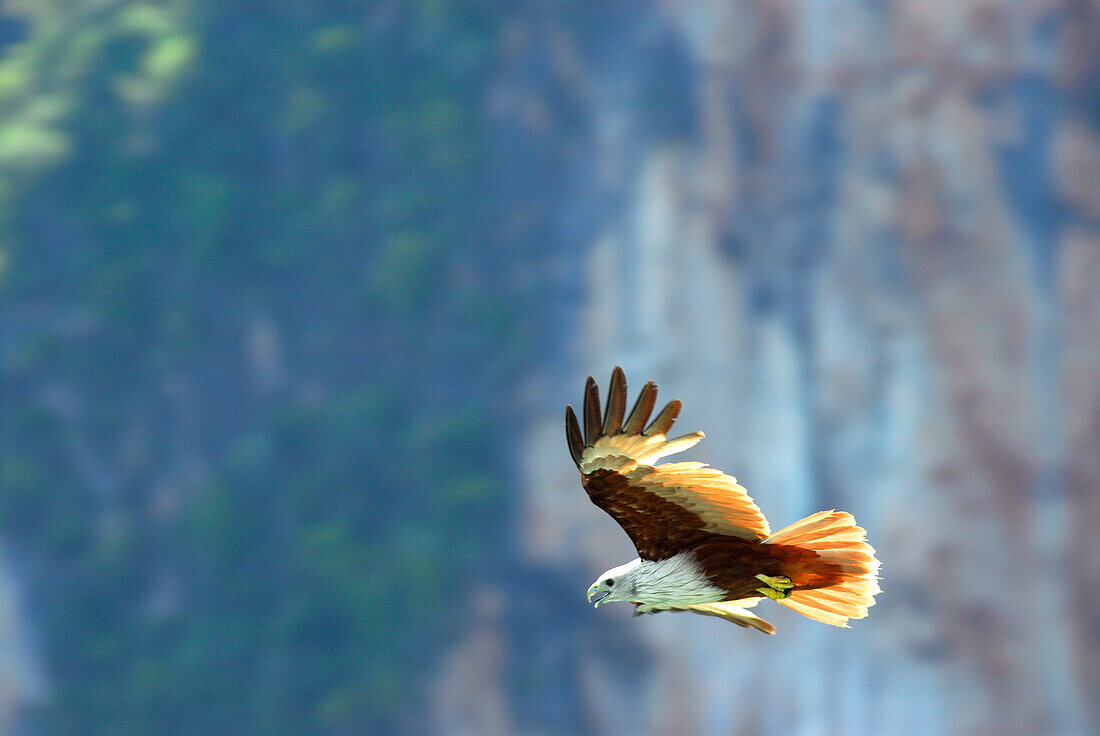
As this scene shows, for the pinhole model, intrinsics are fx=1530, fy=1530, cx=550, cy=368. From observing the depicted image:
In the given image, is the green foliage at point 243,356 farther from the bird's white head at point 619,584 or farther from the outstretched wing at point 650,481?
the outstretched wing at point 650,481

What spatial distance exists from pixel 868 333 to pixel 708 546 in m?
14.3

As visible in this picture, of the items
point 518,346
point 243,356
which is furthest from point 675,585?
point 243,356

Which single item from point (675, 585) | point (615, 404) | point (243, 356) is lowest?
point (675, 585)

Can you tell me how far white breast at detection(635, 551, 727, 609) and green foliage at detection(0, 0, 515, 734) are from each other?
12766 mm

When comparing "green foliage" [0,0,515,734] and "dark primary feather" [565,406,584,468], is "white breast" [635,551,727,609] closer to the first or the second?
"dark primary feather" [565,406,584,468]

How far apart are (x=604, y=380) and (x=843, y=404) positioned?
10.7 feet

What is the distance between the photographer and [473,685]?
19.9 metres

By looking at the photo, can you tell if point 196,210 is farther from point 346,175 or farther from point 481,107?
point 481,107

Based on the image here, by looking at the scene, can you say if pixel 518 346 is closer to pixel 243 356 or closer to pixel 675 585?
pixel 243 356

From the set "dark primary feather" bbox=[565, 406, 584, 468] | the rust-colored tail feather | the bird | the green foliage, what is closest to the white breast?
the bird

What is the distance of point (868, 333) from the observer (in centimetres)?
2123

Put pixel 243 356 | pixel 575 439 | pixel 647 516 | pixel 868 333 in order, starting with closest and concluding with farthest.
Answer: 1. pixel 575 439
2. pixel 647 516
3. pixel 868 333
4. pixel 243 356

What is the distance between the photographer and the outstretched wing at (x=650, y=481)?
684 cm

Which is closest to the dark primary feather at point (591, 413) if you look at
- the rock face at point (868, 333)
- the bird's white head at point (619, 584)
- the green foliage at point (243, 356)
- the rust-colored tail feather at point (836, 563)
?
the bird's white head at point (619, 584)
